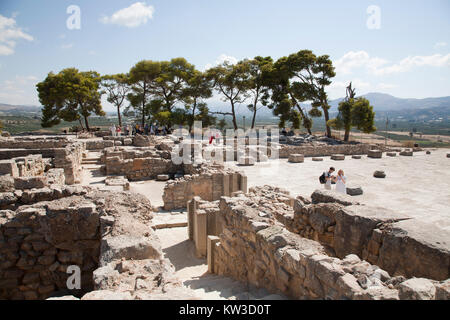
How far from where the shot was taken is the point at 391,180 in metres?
15.3

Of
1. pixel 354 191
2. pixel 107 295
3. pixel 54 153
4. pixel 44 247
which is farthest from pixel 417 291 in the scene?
pixel 54 153

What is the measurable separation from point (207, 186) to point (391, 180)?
1043 cm

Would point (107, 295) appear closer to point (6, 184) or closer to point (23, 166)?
point (6, 184)

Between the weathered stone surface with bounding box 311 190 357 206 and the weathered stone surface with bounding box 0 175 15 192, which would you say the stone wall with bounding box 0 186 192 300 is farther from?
the weathered stone surface with bounding box 311 190 357 206

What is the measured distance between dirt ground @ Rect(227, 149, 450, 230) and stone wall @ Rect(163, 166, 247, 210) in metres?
2.77

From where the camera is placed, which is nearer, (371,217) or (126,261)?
(126,261)

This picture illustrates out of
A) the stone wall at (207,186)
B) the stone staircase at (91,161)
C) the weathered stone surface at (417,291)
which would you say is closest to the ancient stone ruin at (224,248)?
the weathered stone surface at (417,291)

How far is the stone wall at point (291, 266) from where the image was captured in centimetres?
281

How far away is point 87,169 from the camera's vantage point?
17109 millimetres

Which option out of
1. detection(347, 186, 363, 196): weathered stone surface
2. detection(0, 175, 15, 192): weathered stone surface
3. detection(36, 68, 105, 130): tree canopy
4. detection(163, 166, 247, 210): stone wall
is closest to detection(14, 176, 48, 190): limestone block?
detection(0, 175, 15, 192): weathered stone surface

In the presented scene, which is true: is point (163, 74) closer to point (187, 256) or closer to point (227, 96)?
point (227, 96)
